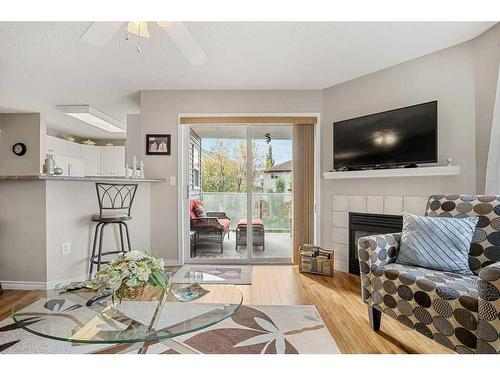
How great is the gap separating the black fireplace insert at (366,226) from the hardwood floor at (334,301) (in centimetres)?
23

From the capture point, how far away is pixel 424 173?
8.79ft

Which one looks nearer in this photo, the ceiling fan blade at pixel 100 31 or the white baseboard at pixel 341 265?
the ceiling fan blade at pixel 100 31

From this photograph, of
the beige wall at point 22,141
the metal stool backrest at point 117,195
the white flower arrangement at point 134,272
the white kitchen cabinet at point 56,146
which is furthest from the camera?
the white kitchen cabinet at point 56,146

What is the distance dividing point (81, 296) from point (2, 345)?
0.67 meters

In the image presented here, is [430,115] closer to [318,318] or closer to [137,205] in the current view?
[318,318]

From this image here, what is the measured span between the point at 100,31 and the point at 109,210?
2.18 metres

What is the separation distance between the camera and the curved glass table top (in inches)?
47.9

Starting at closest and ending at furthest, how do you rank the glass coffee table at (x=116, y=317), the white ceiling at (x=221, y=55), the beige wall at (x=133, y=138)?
the glass coffee table at (x=116, y=317) < the white ceiling at (x=221, y=55) < the beige wall at (x=133, y=138)

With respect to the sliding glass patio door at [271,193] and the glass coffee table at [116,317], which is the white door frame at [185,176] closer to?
the sliding glass patio door at [271,193]

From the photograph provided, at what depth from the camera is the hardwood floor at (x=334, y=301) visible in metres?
1.79

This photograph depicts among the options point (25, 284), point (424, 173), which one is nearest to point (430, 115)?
point (424, 173)

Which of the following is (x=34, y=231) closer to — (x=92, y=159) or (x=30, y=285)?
(x=30, y=285)

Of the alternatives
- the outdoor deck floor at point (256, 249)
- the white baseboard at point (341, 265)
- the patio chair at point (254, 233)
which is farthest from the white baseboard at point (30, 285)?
the white baseboard at point (341, 265)

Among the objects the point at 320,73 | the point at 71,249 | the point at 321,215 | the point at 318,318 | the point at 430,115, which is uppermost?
the point at 320,73
